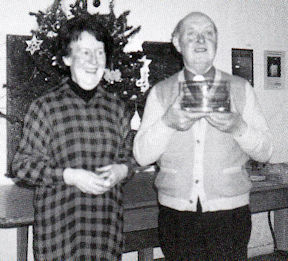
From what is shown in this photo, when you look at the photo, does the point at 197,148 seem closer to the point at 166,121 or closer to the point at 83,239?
the point at 166,121

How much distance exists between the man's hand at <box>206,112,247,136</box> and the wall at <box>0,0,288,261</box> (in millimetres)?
1648

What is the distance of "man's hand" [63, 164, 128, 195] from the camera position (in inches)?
46.3

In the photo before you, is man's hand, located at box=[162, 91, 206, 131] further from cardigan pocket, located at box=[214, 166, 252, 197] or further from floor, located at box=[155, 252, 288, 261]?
floor, located at box=[155, 252, 288, 261]

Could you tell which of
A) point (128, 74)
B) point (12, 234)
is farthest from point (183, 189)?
point (12, 234)

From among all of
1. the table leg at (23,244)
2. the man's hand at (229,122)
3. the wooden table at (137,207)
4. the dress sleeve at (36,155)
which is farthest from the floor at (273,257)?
the dress sleeve at (36,155)

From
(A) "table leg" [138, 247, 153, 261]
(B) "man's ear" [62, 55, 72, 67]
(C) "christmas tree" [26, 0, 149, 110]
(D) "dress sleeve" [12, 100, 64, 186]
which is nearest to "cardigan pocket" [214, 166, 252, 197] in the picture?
(D) "dress sleeve" [12, 100, 64, 186]

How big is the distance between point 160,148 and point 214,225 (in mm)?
304

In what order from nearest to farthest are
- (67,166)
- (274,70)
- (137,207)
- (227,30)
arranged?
1. (67,166)
2. (137,207)
3. (227,30)
4. (274,70)

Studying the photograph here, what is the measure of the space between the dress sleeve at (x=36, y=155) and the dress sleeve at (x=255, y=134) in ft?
1.96

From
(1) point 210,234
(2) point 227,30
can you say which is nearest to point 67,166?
(1) point 210,234

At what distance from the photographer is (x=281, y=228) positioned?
10.4 ft

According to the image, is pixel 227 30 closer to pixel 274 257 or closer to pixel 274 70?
pixel 274 70

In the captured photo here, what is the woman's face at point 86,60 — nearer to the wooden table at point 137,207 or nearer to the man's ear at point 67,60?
the man's ear at point 67,60

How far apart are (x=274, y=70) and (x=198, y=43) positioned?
223 centimetres
